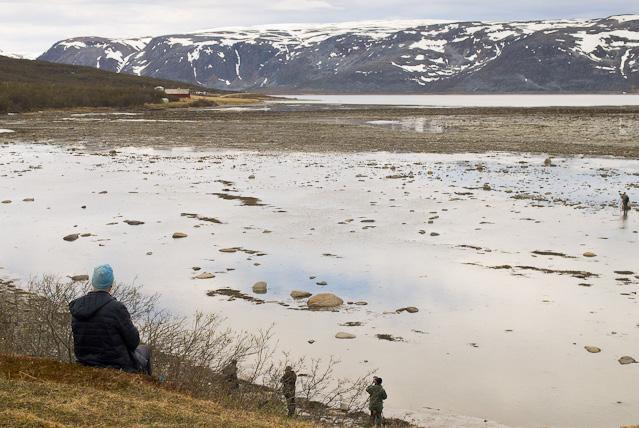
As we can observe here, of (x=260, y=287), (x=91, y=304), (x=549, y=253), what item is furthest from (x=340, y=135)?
(x=91, y=304)

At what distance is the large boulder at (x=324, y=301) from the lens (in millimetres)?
19031

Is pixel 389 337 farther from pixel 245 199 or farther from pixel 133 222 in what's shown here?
pixel 245 199

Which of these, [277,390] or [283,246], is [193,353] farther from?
[283,246]

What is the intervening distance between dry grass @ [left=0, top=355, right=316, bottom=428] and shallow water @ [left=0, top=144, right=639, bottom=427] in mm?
4373

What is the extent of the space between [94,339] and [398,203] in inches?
967

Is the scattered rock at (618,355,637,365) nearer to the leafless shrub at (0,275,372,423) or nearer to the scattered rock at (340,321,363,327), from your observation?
the leafless shrub at (0,275,372,423)

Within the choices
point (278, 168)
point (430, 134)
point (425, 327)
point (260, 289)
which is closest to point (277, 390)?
point (425, 327)

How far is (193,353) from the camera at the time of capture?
48.1 feet

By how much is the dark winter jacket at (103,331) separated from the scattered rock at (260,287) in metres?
9.91

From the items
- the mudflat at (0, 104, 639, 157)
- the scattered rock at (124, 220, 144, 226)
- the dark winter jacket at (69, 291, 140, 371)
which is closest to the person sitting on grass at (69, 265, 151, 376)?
the dark winter jacket at (69, 291, 140, 371)

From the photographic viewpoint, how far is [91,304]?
9.44 meters

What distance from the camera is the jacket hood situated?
9.41 meters

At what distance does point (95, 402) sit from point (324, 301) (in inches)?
398

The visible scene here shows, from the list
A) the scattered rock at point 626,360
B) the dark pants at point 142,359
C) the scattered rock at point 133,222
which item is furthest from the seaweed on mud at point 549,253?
the dark pants at point 142,359
